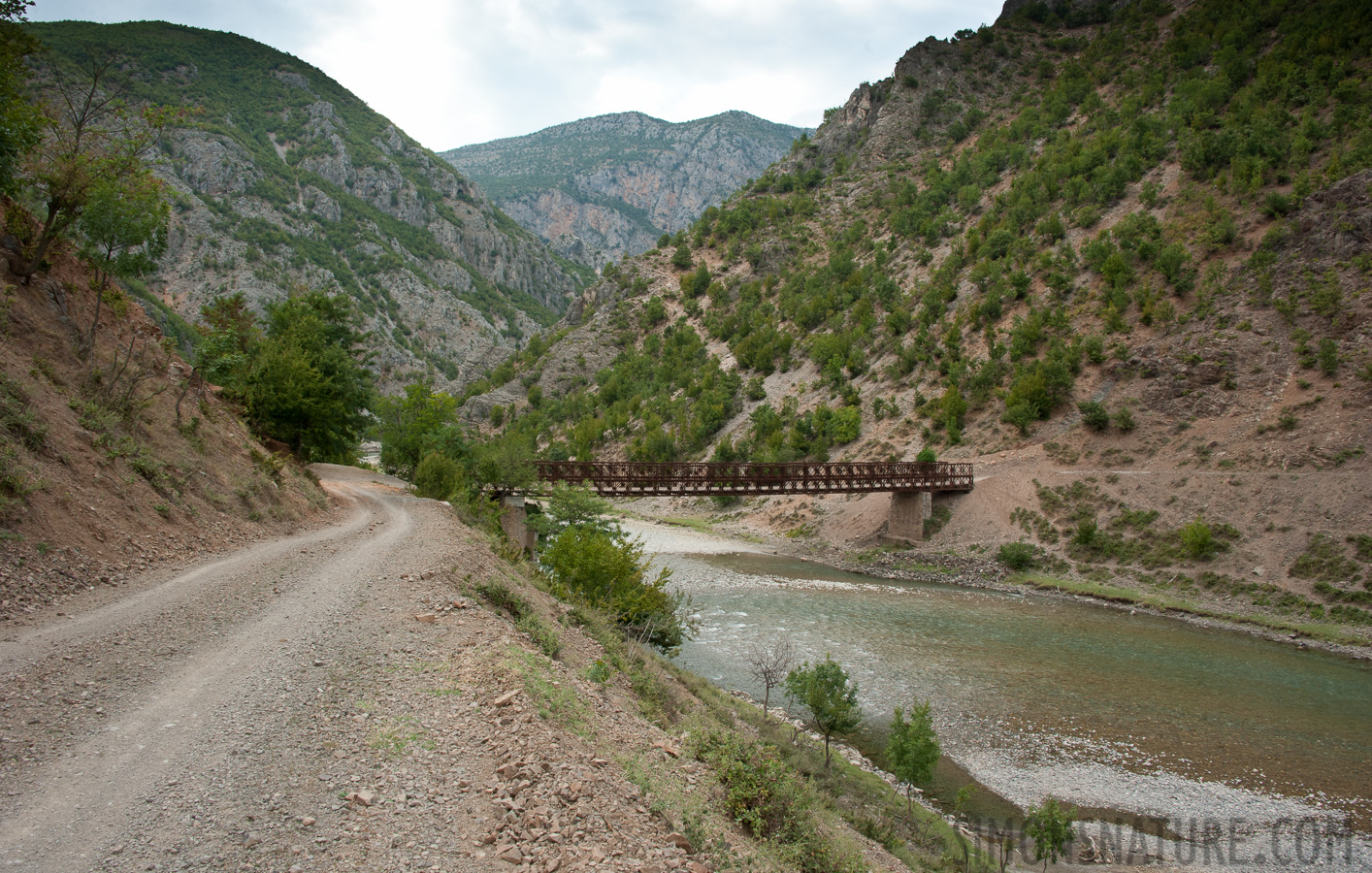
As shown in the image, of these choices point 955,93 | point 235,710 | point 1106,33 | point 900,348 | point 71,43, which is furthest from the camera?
point 71,43

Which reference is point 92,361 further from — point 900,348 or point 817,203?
point 817,203

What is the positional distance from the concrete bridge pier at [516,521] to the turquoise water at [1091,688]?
8.48 meters

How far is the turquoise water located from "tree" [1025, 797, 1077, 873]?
232 centimetres

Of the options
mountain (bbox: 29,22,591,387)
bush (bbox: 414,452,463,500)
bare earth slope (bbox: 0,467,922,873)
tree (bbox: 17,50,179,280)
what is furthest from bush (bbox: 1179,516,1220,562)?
mountain (bbox: 29,22,591,387)

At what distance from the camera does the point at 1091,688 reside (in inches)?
749

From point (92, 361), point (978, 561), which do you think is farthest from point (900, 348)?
point (92, 361)

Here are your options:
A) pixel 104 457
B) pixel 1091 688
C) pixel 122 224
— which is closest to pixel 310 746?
pixel 104 457

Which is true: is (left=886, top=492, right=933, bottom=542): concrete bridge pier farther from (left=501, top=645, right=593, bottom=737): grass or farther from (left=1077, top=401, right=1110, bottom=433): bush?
(left=501, top=645, right=593, bottom=737): grass

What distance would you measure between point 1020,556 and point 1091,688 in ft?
56.9

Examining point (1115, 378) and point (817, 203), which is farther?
point (817, 203)

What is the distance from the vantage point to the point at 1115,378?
42500mm

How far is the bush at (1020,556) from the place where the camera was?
115ft

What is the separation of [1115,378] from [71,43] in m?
153

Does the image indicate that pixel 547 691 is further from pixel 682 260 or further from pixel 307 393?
pixel 682 260
